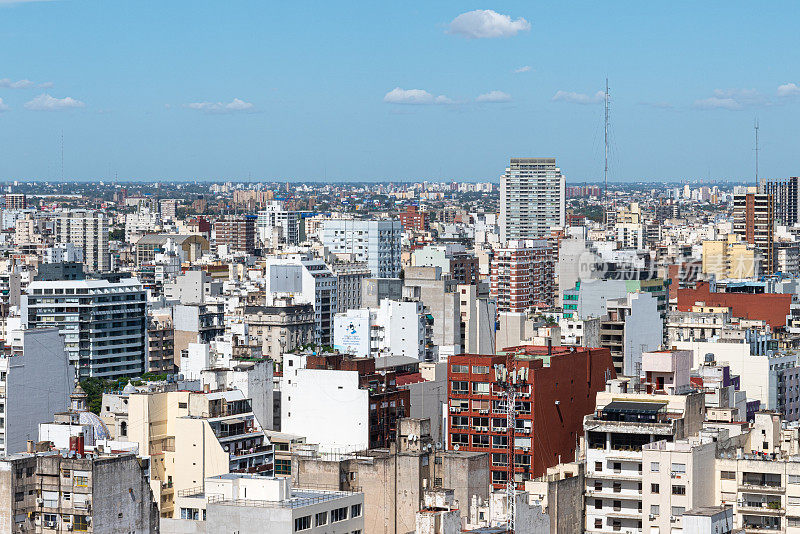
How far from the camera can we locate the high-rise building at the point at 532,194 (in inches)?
6137

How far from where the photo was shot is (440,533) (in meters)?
27.4

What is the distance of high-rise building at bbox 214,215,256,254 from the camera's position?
493 ft

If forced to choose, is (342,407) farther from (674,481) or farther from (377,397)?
(674,481)

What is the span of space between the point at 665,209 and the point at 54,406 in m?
143

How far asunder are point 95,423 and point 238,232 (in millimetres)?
115946

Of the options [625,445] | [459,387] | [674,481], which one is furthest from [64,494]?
[674,481]

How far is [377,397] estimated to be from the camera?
40.5 m

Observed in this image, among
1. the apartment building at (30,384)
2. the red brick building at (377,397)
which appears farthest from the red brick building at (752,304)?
the apartment building at (30,384)

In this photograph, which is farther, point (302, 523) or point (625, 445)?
point (625, 445)

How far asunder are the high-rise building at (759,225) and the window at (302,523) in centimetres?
8496

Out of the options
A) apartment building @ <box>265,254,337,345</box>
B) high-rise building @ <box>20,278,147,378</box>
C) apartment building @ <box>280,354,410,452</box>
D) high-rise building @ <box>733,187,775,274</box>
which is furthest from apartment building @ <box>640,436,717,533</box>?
high-rise building @ <box>733,187,775,274</box>

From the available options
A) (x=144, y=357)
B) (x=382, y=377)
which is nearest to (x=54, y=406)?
(x=382, y=377)

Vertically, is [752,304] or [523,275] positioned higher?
[523,275]

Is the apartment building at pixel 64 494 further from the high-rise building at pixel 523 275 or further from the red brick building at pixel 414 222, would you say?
the red brick building at pixel 414 222
